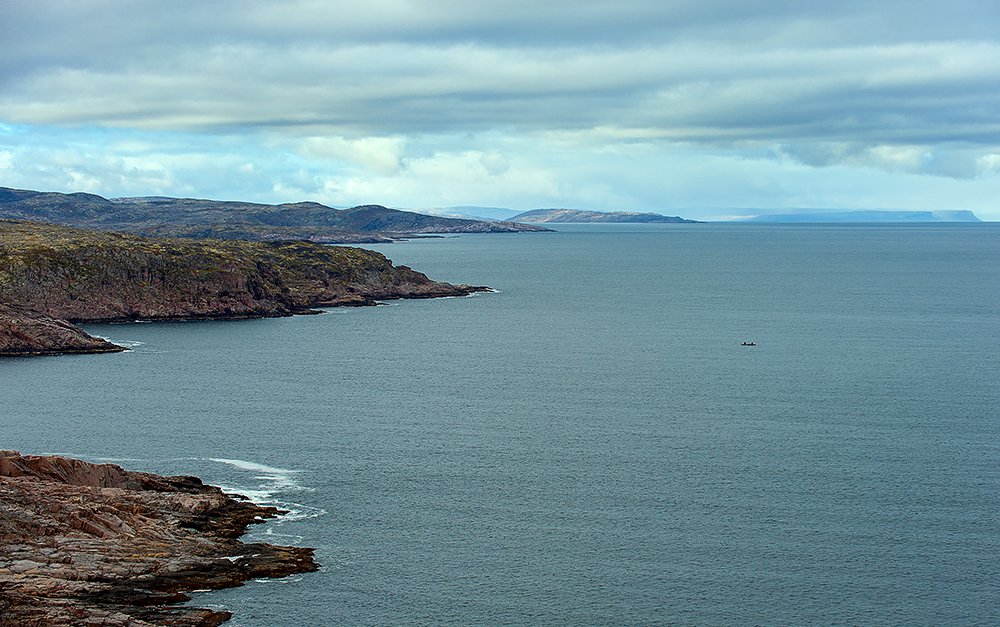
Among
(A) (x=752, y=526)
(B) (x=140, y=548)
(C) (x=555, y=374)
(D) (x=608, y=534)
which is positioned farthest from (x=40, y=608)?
(C) (x=555, y=374)

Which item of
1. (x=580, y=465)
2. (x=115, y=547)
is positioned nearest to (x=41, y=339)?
(x=115, y=547)

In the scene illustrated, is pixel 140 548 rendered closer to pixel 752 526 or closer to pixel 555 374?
pixel 752 526

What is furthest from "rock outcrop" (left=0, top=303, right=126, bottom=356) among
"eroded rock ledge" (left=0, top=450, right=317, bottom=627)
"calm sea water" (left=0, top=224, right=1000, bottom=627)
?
"eroded rock ledge" (left=0, top=450, right=317, bottom=627)

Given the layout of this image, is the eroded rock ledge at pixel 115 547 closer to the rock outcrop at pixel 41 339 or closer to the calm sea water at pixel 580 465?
the calm sea water at pixel 580 465

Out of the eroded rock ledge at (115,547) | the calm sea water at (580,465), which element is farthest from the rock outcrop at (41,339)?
the eroded rock ledge at (115,547)

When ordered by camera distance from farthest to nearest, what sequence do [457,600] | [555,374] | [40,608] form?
[555,374] < [457,600] < [40,608]

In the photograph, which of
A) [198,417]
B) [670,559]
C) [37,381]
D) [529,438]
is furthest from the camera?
[37,381]
